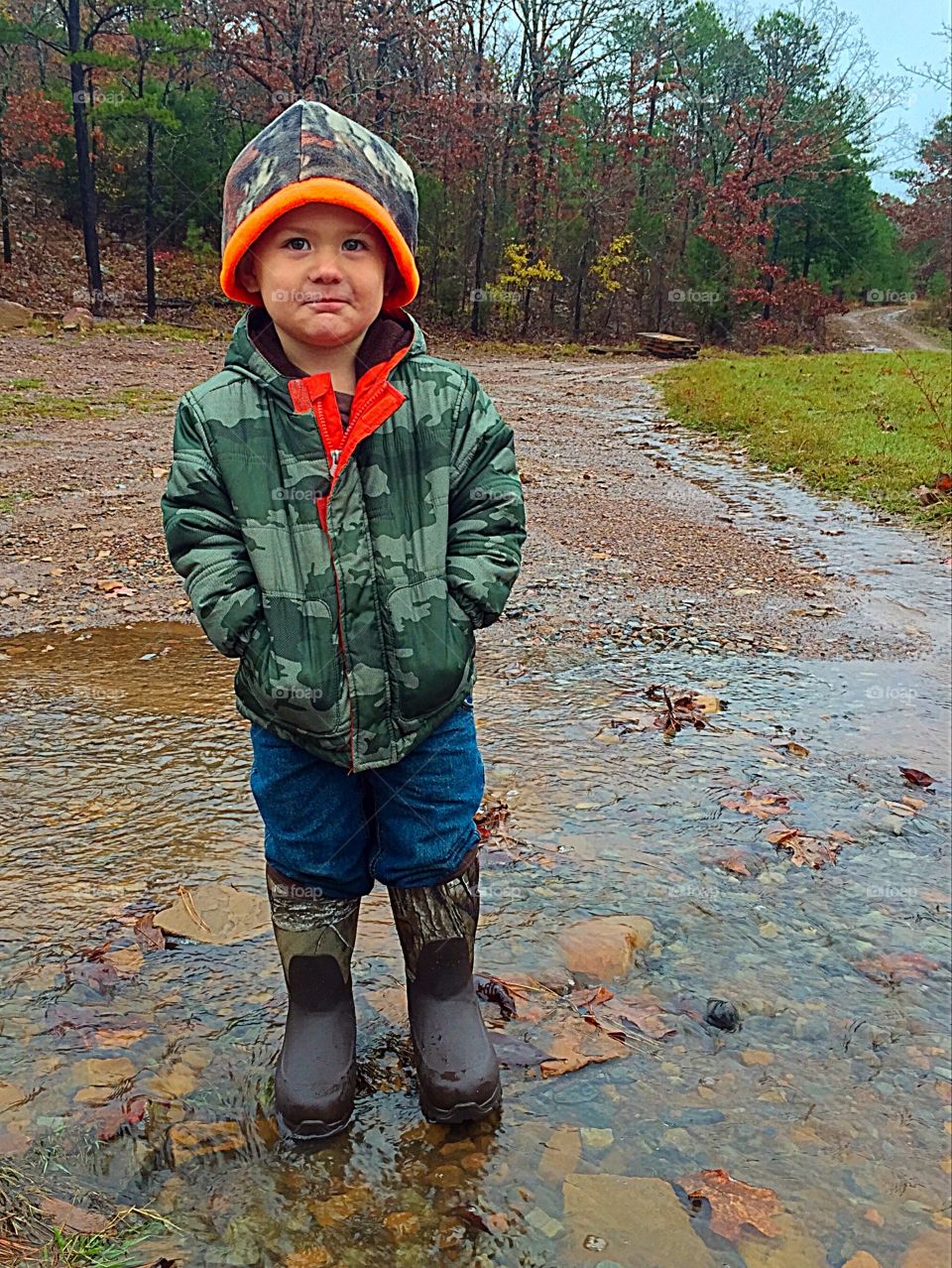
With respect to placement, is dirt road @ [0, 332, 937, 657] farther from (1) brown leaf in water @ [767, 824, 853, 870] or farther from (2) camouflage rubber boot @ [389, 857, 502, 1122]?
(2) camouflage rubber boot @ [389, 857, 502, 1122]

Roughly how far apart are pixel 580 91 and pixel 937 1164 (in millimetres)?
33041

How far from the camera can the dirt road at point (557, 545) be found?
4750 millimetres

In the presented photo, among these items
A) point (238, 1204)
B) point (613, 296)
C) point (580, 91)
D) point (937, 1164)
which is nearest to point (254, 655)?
point (238, 1204)

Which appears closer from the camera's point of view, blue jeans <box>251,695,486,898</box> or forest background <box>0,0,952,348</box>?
blue jeans <box>251,695,486,898</box>

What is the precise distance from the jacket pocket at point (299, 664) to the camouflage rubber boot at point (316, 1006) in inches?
15.0

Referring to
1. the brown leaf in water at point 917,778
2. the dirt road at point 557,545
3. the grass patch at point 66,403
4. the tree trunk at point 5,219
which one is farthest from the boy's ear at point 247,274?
the tree trunk at point 5,219

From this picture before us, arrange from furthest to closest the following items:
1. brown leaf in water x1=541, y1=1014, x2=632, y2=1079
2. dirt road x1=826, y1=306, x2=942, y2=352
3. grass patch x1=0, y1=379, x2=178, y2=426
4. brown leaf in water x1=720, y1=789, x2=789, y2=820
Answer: dirt road x1=826, y1=306, x2=942, y2=352, grass patch x1=0, y1=379, x2=178, y2=426, brown leaf in water x1=720, y1=789, x2=789, y2=820, brown leaf in water x1=541, y1=1014, x2=632, y2=1079

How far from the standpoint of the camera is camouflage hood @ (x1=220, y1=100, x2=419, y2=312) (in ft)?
5.39

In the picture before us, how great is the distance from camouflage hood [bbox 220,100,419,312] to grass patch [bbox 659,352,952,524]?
21.2 ft

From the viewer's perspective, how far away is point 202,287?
2477 cm

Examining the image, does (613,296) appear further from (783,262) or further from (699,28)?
(699,28)

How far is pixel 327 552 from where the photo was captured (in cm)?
169

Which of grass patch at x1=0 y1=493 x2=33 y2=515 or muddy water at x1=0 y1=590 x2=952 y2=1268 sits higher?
grass patch at x1=0 y1=493 x2=33 y2=515

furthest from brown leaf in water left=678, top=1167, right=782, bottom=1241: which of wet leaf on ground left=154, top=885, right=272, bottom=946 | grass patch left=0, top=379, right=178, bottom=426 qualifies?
grass patch left=0, top=379, right=178, bottom=426
